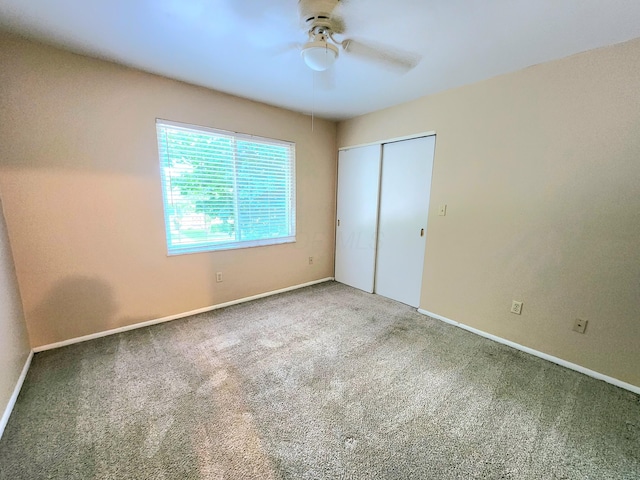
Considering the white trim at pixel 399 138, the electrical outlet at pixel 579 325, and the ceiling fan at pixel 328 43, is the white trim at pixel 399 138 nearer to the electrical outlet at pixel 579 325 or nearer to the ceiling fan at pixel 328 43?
the ceiling fan at pixel 328 43

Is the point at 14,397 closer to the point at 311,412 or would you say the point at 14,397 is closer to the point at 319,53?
the point at 311,412

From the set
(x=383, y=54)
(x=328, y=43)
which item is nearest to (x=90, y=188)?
(x=328, y=43)

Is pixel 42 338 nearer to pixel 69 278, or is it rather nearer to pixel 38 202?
pixel 69 278

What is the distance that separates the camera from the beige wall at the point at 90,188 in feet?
6.08

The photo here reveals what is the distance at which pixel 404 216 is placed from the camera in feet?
9.97

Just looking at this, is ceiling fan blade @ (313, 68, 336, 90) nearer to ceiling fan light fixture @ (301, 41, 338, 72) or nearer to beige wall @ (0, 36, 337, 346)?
ceiling fan light fixture @ (301, 41, 338, 72)

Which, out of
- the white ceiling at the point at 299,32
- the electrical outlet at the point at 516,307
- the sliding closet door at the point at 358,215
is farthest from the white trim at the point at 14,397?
the electrical outlet at the point at 516,307

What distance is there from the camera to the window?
98.1 inches

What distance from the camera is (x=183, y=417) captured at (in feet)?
4.83

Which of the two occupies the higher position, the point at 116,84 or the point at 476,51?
the point at 476,51

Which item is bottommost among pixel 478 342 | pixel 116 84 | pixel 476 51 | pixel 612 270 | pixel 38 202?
pixel 478 342

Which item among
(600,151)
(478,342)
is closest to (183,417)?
(478,342)

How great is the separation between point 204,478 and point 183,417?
417mm

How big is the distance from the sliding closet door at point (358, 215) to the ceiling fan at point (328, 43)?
4.35 feet
